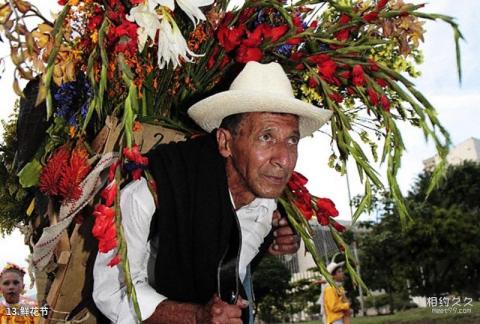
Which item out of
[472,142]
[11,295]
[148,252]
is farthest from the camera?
[472,142]

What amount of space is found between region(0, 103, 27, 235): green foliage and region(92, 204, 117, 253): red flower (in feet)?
3.74

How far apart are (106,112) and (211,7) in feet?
2.36

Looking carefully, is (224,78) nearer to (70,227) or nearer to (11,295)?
(70,227)

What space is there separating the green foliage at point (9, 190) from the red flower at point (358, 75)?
1.71m

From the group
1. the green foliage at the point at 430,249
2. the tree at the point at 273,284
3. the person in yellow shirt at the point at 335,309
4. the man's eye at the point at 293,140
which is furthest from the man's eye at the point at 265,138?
the tree at the point at 273,284

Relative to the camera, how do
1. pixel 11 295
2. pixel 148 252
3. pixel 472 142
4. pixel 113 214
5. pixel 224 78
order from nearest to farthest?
pixel 113 214 < pixel 148 252 < pixel 224 78 < pixel 11 295 < pixel 472 142

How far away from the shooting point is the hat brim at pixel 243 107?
2281 millimetres

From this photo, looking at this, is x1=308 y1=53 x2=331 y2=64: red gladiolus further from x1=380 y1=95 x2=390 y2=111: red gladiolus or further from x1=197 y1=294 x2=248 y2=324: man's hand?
x1=197 y1=294 x2=248 y2=324: man's hand

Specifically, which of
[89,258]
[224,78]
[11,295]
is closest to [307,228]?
[224,78]

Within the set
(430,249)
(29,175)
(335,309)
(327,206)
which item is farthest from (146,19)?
(430,249)

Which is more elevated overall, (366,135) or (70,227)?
(366,135)

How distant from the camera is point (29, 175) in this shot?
2445 mm

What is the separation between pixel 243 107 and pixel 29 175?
102 cm

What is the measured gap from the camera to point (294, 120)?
2.42m
